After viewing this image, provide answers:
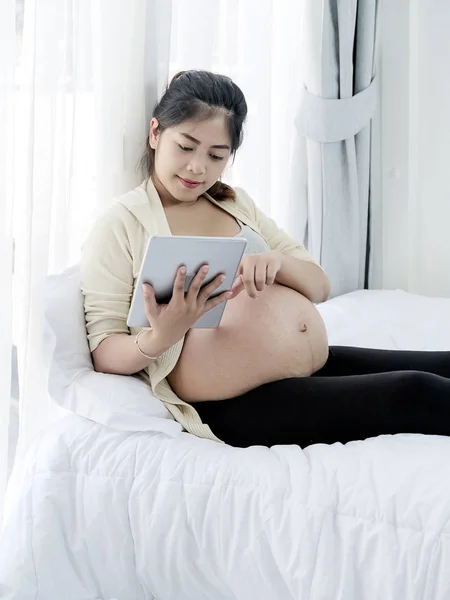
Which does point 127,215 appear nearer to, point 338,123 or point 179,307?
point 179,307

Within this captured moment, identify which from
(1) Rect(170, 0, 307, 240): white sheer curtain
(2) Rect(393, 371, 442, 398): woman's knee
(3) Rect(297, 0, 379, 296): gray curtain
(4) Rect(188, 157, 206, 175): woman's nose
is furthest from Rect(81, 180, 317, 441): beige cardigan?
(3) Rect(297, 0, 379, 296): gray curtain

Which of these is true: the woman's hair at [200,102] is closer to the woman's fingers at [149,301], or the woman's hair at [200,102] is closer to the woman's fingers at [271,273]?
the woman's fingers at [271,273]

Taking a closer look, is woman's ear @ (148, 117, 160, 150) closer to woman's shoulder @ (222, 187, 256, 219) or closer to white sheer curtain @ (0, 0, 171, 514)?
white sheer curtain @ (0, 0, 171, 514)

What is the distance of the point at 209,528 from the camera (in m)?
1.08

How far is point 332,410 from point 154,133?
0.62 m

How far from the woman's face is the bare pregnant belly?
0.73 feet

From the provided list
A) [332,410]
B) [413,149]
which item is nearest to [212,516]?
[332,410]

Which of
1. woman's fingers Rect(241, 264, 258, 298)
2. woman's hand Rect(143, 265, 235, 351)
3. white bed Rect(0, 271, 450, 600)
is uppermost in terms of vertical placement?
woman's fingers Rect(241, 264, 258, 298)

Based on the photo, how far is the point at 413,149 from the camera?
2600 millimetres

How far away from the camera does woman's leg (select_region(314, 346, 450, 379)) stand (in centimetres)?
147

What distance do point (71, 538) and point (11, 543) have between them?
0.09 meters

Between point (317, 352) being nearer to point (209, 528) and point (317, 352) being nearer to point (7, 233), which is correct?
point (209, 528)

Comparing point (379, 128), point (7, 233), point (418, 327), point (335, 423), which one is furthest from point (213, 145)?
point (379, 128)

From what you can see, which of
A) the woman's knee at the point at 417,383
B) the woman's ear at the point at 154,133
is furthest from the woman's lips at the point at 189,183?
the woman's knee at the point at 417,383
